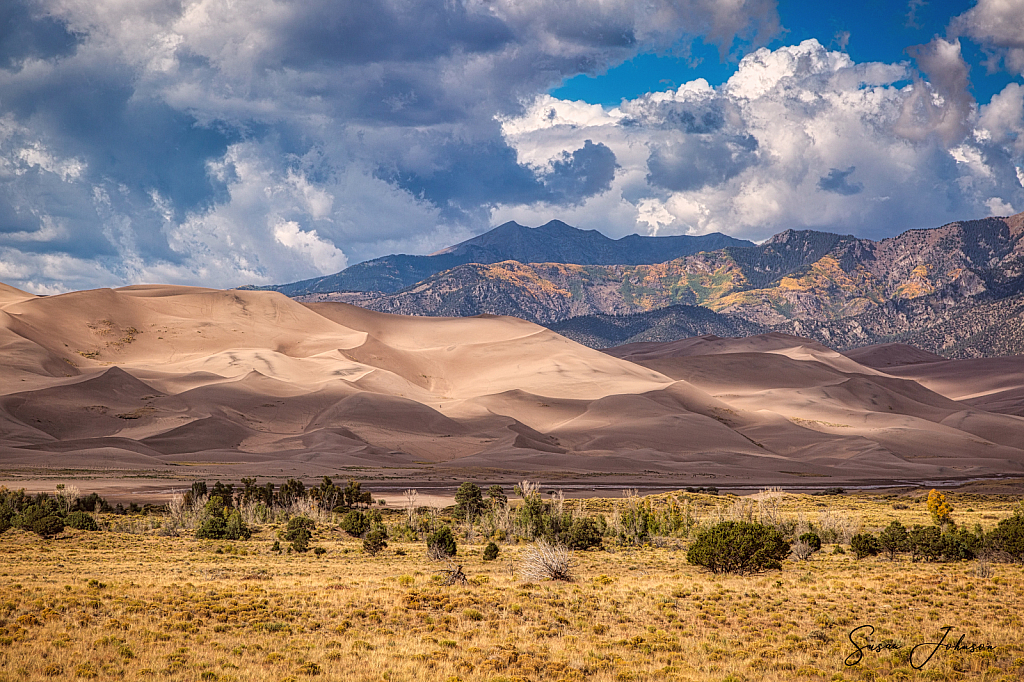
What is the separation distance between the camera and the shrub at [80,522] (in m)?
48.4

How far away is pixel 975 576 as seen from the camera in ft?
98.7

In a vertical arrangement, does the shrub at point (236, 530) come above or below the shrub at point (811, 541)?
below

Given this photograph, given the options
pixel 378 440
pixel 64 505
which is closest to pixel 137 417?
pixel 378 440

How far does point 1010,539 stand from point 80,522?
155 feet

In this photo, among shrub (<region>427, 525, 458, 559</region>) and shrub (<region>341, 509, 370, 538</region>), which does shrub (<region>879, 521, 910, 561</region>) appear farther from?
shrub (<region>341, 509, 370, 538</region>)

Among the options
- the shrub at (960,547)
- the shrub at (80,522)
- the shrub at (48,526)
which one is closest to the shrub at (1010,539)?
the shrub at (960,547)

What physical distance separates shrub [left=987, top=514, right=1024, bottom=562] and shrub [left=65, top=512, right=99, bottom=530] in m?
46.1

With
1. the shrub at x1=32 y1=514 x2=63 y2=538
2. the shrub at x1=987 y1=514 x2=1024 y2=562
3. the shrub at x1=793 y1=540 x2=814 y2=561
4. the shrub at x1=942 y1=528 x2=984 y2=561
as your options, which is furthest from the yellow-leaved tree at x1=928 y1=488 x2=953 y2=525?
the shrub at x1=32 y1=514 x2=63 y2=538

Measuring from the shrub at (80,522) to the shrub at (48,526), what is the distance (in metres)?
2.91

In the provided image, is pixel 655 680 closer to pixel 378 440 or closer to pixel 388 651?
pixel 388 651

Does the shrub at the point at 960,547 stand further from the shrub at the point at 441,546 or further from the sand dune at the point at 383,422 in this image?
the sand dune at the point at 383,422

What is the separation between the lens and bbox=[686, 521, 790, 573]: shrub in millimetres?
33094

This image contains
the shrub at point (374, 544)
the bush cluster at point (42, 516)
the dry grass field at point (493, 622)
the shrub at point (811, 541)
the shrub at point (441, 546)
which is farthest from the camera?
the bush cluster at point (42, 516)
